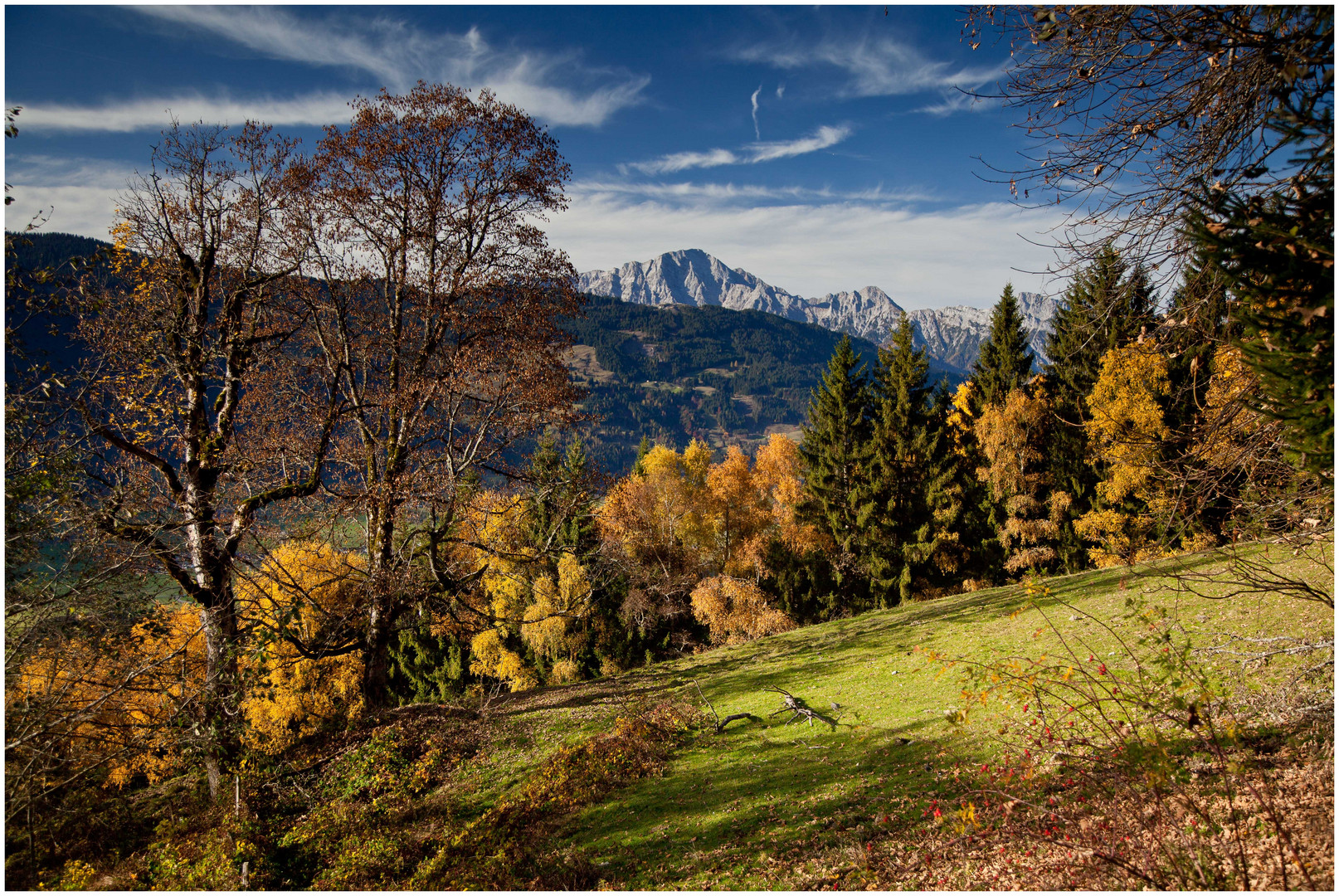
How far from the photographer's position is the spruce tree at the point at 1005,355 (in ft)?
108

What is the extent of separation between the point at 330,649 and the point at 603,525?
24397 mm

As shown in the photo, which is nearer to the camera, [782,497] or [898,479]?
[898,479]

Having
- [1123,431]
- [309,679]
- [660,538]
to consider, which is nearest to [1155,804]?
[1123,431]

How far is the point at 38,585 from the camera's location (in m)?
6.16

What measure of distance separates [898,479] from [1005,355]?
9.54 meters

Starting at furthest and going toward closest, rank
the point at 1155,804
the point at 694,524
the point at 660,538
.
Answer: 1. the point at 694,524
2. the point at 660,538
3. the point at 1155,804

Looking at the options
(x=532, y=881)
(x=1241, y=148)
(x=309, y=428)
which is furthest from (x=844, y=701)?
(x=309, y=428)

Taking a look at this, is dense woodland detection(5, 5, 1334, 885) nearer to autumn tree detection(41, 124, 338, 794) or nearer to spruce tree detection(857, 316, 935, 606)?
autumn tree detection(41, 124, 338, 794)

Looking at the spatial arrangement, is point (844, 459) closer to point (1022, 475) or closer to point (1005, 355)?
point (1022, 475)

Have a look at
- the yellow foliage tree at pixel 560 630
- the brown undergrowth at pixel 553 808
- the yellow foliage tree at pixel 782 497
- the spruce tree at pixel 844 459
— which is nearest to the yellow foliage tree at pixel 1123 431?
the spruce tree at pixel 844 459

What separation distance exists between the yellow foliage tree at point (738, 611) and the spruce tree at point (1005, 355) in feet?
57.6

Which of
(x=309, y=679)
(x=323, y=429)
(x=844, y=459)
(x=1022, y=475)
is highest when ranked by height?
(x=323, y=429)

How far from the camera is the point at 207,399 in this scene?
1038cm

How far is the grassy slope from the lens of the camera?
7.48 metres
